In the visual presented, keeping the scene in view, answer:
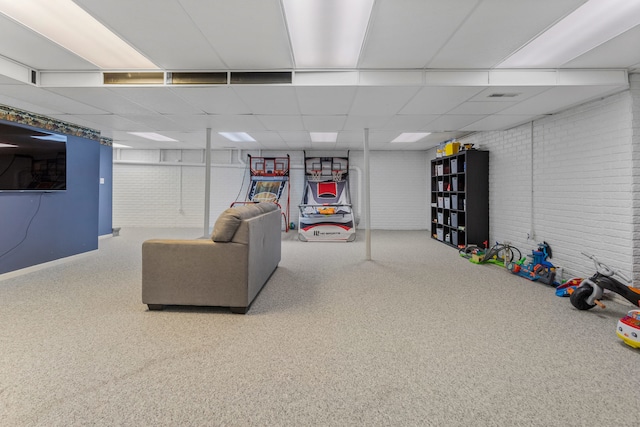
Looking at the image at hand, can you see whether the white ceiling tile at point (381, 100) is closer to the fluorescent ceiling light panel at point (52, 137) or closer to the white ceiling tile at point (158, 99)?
the white ceiling tile at point (158, 99)

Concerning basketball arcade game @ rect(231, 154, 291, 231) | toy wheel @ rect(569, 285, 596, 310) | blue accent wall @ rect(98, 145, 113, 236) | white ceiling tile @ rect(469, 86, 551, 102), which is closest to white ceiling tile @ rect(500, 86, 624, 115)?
white ceiling tile @ rect(469, 86, 551, 102)

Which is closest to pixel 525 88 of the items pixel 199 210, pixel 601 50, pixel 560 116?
pixel 601 50

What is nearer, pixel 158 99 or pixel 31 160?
pixel 158 99

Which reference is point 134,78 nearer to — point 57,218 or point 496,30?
point 57,218

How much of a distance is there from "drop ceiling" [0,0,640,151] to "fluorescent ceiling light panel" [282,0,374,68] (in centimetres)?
8

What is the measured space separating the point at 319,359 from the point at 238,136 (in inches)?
227

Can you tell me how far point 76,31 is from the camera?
255cm

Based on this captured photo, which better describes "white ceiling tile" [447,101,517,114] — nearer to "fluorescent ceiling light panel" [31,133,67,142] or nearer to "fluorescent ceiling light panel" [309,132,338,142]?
"fluorescent ceiling light panel" [309,132,338,142]

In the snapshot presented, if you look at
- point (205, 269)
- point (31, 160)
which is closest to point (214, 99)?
point (205, 269)

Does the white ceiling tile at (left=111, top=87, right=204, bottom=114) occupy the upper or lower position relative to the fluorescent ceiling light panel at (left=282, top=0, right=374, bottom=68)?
lower

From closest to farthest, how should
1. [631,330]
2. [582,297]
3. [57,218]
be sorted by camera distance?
[631,330]
[582,297]
[57,218]

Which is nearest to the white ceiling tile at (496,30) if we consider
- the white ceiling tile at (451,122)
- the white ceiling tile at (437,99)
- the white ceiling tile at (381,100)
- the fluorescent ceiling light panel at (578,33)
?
the fluorescent ceiling light panel at (578,33)

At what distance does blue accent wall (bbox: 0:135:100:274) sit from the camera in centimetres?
398

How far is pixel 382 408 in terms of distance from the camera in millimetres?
1519
